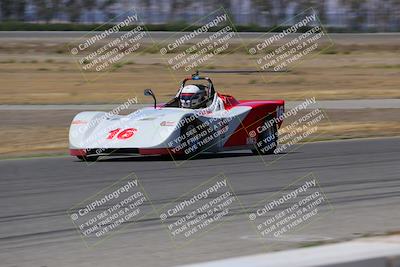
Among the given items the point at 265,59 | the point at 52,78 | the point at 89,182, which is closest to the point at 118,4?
the point at 265,59

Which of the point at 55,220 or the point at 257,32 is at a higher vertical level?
the point at 55,220

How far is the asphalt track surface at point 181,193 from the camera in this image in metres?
7.49

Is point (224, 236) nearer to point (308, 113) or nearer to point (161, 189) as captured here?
point (161, 189)

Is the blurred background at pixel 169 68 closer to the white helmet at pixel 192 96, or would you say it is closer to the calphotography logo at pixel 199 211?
the white helmet at pixel 192 96

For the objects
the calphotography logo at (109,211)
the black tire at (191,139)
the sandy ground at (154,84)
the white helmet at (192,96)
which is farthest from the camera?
the sandy ground at (154,84)

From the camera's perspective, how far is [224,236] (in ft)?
27.0

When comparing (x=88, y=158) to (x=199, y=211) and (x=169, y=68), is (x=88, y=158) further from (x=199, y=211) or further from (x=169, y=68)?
(x=169, y=68)

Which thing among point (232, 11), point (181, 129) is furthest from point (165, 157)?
point (232, 11)

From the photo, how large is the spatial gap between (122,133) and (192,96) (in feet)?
4.86

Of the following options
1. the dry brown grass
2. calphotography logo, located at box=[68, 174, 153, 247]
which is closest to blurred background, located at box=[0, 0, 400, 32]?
the dry brown grass

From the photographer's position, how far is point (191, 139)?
1433cm

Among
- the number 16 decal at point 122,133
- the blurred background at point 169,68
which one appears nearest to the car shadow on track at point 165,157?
the number 16 decal at point 122,133

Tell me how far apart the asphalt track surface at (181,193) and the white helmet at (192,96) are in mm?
892

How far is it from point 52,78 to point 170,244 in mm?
27597
